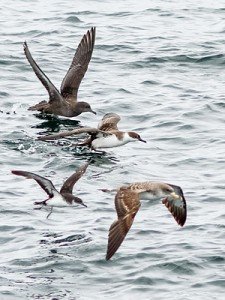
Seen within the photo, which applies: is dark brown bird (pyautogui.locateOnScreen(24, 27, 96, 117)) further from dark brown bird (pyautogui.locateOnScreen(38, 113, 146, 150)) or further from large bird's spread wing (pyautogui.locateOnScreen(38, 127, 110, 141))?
large bird's spread wing (pyautogui.locateOnScreen(38, 127, 110, 141))

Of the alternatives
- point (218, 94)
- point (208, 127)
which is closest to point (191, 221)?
point (208, 127)

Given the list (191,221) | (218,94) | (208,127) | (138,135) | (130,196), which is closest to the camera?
(130,196)

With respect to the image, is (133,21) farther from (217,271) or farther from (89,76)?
(217,271)

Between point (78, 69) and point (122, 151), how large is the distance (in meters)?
3.00

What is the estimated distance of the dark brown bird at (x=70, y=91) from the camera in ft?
59.9

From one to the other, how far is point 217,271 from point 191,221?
1.72 m

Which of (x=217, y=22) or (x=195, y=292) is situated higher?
(x=195, y=292)

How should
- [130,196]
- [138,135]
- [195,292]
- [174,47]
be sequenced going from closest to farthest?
[195,292] < [130,196] < [138,135] < [174,47]

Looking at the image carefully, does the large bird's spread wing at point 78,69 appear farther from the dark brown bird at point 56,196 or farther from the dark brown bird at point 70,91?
the dark brown bird at point 56,196

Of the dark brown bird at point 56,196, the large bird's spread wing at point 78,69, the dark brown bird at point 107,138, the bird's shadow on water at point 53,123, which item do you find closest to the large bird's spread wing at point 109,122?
the dark brown bird at point 107,138

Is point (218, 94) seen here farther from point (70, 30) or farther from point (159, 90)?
point (70, 30)

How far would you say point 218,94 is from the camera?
65.9 ft

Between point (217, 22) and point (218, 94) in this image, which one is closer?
point (218, 94)

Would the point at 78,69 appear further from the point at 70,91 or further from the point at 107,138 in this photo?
the point at 107,138
